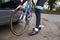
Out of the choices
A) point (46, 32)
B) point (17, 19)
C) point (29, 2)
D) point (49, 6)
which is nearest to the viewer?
point (29, 2)

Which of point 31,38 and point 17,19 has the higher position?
point 17,19

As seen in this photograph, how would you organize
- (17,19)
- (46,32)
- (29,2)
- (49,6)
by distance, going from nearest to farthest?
1. (29,2)
2. (17,19)
3. (46,32)
4. (49,6)

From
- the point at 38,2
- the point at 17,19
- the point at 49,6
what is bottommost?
the point at 49,6

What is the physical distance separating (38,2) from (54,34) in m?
1.12

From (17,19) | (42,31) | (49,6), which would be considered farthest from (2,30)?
(49,6)

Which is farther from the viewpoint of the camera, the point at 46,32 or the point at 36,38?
the point at 46,32

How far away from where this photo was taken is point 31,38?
21.1ft

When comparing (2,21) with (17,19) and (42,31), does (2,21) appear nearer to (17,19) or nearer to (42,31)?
(17,19)

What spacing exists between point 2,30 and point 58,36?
175cm

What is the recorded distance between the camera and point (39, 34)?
6.83 m

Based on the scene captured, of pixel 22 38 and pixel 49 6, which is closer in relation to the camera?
pixel 22 38

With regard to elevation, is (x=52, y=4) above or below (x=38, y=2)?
below

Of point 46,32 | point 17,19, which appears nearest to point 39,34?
point 46,32

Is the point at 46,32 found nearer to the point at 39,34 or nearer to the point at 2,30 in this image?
the point at 39,34
